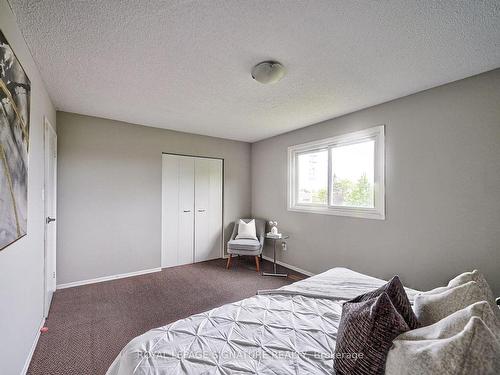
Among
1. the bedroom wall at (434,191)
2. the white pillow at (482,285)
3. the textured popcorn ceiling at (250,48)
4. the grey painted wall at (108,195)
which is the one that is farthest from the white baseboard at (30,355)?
the bedroom wall at (434,191)

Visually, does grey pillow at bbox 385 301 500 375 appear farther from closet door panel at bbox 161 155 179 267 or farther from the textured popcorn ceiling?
closet door panel at bbox 161 155 179 267

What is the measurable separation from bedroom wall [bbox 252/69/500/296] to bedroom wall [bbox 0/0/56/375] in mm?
3319

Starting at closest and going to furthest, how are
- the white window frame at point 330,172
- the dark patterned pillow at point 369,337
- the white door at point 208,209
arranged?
the dark patterned pillow at point 369,337, the white window frame at point 330,172, the white door at point 208,209

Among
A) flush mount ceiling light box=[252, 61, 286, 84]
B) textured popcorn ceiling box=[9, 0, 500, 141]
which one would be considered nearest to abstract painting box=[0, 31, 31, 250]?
textured popcorn ceiling box=[9, 0, 500, 141]

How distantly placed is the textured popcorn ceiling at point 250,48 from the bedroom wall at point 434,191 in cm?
24

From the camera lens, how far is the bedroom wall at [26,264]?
1350mm

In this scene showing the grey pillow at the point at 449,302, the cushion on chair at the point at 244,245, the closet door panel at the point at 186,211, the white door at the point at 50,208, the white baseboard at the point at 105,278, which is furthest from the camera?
the closet door panel at the point at 186,211

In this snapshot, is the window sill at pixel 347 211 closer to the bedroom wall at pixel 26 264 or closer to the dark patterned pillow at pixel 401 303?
the dark patterned pillow at pixel 401 303

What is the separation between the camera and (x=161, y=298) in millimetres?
2947

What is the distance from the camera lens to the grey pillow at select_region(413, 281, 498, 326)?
Answer: 102 cm

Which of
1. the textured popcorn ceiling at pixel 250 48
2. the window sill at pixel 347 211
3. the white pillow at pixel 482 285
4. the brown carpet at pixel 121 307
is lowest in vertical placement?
the brown carpet at pixel 121 307

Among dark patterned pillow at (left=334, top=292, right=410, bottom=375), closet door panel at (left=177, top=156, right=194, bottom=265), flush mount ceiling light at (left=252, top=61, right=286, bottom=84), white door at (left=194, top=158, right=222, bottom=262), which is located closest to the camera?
dark patterned pillow at (left=334, top=292, right=410, bottom=375)

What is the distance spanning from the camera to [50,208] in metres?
2.76

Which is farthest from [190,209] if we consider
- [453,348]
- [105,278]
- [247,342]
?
[453,348]
